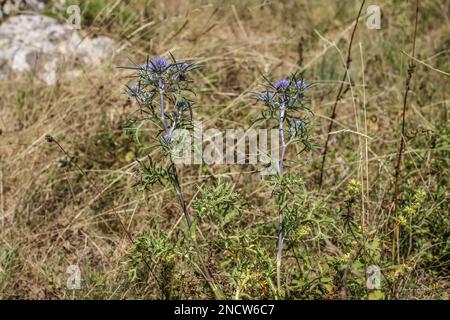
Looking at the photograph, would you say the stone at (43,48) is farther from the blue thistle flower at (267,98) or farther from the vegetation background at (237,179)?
the blue thistle flower at (267,98)

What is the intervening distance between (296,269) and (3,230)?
4.95 feet

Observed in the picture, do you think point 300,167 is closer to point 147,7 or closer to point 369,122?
point 369,122

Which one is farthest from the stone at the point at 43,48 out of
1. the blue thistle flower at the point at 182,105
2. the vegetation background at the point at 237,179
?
the blue thistle flower at the point at 182,105

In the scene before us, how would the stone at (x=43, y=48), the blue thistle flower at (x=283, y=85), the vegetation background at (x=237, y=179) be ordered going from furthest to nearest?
the stone at (x=43, y=48)
the vegetation background at (x=237, y=179)
the blue thistle flower at (x=283, y=85)

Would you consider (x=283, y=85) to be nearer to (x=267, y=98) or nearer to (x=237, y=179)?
(x=267, y=98)

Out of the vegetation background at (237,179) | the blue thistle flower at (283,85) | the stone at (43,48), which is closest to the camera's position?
the blue thistle flower at (283,85)

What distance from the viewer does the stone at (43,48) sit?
400 centimetres

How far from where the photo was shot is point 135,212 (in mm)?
3057

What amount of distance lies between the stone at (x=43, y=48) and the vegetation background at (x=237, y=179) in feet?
0.39

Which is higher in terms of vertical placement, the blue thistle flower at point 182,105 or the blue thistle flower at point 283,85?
the blue thistle flower at point 283,85

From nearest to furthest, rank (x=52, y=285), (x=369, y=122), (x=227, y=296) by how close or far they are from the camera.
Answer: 1. (x=227, y=296)
2. (x=52, y=285)
3. (x=369, y=122)

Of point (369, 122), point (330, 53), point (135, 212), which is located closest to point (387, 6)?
point (330, 53)

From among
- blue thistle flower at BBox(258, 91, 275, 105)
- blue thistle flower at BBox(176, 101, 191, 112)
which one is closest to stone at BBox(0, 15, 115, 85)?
blue thistle flower at BBox(176, 101, 191, 112)

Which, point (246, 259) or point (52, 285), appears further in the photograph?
point (52, 285)
